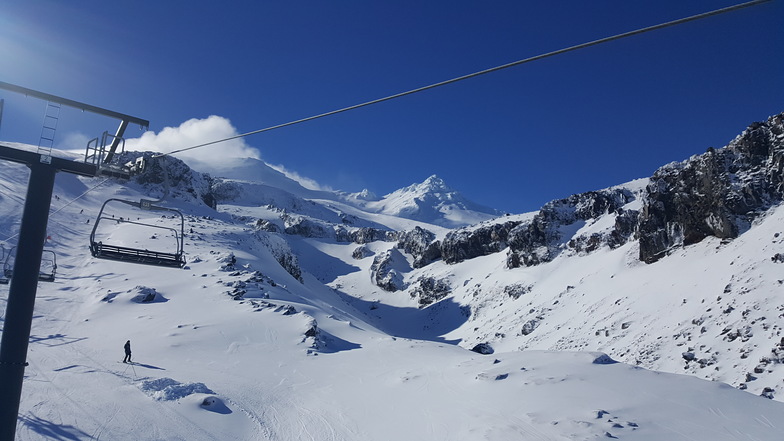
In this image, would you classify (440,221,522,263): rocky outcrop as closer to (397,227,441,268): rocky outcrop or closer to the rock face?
(397,227,441,268): rocky outcrop

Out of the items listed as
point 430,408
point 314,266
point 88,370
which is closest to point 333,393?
point 430,408

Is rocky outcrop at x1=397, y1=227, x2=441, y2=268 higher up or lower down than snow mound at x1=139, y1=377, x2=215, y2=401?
higher up

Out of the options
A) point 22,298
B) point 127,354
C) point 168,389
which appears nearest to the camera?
point 22,298

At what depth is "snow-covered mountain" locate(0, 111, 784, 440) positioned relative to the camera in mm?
16656

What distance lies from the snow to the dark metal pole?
1696 millimetres

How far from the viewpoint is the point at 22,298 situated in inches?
294

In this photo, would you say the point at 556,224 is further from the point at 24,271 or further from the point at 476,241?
the point at 24,271

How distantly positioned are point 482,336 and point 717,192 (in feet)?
104

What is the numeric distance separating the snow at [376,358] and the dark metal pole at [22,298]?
170 cm

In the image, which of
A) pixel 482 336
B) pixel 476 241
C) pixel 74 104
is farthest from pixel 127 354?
pixel 476 241

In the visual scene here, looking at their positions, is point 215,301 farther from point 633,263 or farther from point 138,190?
point 138,190

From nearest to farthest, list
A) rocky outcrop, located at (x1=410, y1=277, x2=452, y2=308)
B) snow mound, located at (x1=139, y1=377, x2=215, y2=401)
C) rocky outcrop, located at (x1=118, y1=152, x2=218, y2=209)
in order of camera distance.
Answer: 1. snow mound, located at (x1=139, y1=377, x2=215, y2=401)
2. rocky outcrop, located at (x1=410, y1=277, x2=452, y2=308)
3. rocky outcrop, located at (x1=118, y1=152, x2=218, y2=209)

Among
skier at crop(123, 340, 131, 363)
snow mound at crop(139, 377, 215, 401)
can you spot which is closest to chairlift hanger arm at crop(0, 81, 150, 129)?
snow mound at crop(139, 377, 215, 401)

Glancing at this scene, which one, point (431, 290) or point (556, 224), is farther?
point (431, 290)
